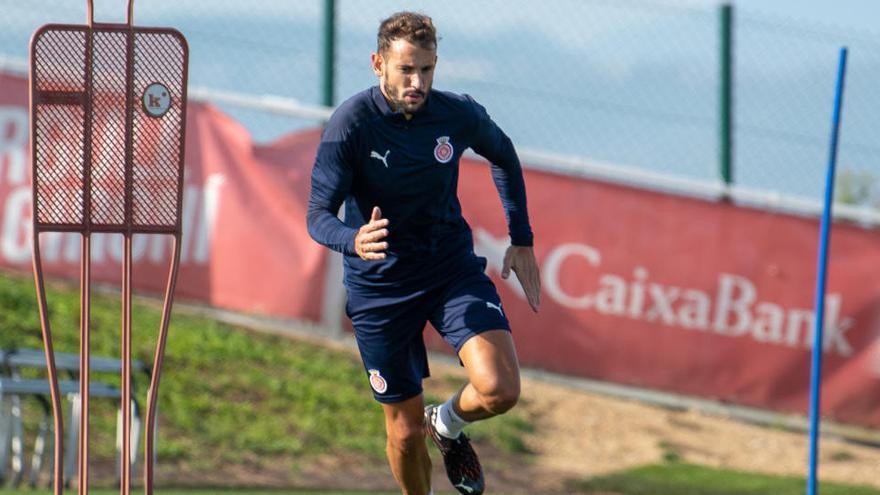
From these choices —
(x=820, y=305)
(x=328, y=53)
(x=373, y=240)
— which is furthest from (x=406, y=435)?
(x=328, y=53)

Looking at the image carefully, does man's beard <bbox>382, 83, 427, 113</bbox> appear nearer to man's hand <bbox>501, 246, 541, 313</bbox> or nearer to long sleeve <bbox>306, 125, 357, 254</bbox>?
long sleeve <bbox>306, 125, 357, 254</bbox>

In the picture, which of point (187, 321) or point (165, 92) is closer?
point (165, 92)

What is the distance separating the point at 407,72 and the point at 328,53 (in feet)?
24.8

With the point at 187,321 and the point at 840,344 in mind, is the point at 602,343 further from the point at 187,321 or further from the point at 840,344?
the point at 187,321

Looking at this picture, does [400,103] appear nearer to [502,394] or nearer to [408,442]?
[502,394]

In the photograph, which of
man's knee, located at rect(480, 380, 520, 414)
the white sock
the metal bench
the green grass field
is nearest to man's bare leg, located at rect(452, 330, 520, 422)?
man's knee, located at rect(480, 380, 520, 414)

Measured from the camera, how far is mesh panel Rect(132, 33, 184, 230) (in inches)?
229

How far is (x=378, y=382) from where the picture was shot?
7008 mm

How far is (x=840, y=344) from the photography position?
44.6 ft

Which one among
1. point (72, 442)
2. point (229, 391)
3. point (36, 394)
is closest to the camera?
point (72, 442)

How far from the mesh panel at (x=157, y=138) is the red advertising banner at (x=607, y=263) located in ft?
25.1

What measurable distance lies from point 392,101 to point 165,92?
1.09 m

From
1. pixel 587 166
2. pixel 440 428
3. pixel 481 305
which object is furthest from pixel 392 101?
pixel 587 166

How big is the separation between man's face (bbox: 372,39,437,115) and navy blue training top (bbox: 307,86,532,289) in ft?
0.31
